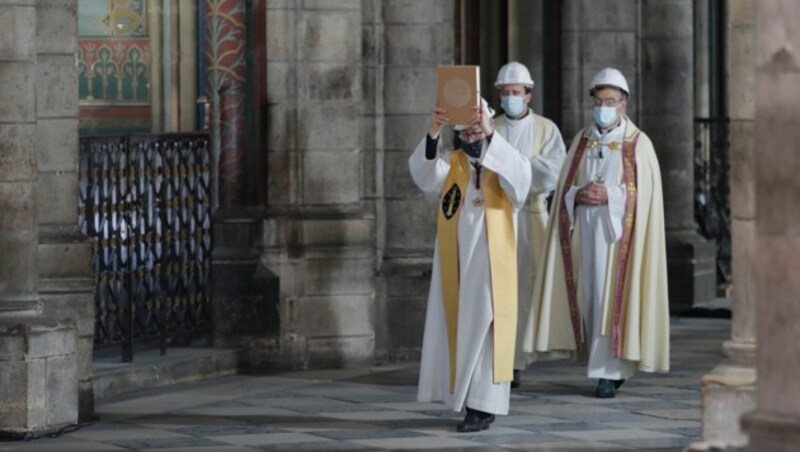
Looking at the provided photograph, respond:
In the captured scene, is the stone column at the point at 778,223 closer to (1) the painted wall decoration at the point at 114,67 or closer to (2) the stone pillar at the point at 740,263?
(2) the stone pillar at the point at 740,263

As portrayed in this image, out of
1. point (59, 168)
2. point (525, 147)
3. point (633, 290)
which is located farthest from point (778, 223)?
point (525, 147)

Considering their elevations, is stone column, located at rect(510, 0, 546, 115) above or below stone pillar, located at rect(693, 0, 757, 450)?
above

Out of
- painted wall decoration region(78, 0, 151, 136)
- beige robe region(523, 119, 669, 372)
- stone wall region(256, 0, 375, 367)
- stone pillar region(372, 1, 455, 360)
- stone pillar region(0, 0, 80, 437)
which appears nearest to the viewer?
stone pillar region(0, 0, 80, 437)

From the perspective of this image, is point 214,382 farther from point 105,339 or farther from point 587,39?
point 587,39

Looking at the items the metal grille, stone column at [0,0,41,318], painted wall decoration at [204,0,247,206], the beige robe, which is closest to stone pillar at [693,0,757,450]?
stone column at [0,0,41,318]

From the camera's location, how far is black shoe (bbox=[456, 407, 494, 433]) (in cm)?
1382

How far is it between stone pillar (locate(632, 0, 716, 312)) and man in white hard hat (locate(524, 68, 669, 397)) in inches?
231

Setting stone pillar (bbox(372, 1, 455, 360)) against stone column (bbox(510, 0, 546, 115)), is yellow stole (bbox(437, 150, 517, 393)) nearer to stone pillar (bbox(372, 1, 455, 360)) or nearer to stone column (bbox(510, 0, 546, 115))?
stone pillar (bbox(372, 1, 455, 360))

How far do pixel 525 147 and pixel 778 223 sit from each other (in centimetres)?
708

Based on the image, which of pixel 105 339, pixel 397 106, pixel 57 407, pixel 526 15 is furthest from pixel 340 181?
pixel 526 15

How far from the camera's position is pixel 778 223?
898 cm

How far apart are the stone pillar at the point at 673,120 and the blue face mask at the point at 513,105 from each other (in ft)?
19.7

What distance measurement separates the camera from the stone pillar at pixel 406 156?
17.7m

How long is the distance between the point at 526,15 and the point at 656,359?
7366mm
